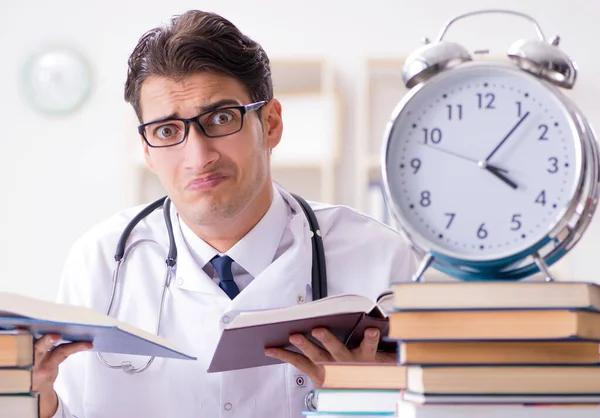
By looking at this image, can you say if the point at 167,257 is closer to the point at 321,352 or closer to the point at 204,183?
the point at 204,183

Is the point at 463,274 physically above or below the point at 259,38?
below

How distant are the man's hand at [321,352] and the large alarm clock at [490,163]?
1.14 feet

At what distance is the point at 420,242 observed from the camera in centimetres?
105

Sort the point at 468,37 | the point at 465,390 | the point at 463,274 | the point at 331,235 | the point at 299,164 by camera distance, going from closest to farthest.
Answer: the point at 465,390 → the point at 463,274 → the point at 331,235 → the point at 299,164 → the point at 468,37

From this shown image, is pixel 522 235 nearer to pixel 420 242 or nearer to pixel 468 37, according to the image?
pixel 420 242

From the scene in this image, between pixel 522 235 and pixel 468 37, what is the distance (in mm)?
2988

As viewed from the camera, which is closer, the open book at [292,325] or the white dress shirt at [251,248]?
the open book at [292,325]

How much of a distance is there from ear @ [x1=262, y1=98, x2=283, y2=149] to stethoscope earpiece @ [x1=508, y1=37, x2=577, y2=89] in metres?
1.04

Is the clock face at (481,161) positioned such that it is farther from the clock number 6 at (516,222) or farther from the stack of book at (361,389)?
the stack of book at (361,389)

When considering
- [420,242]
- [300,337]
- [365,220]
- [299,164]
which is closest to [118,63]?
[299,164]

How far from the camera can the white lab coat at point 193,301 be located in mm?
1795

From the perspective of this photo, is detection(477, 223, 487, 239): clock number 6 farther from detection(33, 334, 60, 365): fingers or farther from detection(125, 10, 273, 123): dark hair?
detection(125, 10, 273, 123): dark hair

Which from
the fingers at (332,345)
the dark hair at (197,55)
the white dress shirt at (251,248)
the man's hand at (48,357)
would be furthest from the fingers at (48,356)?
the dark hair at (197,55)

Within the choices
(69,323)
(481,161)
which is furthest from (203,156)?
(481,161)
